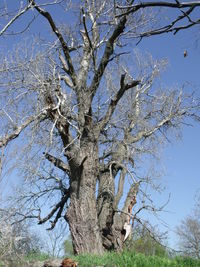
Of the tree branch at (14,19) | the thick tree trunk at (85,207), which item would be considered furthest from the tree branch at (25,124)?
the tree branch at (14,19)

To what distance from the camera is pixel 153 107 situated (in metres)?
14.5

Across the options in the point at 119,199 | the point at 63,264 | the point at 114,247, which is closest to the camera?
the point at 63,264

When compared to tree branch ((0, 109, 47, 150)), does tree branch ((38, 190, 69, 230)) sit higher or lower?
lower

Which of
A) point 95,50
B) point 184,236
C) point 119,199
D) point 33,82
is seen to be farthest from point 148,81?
point 184,236

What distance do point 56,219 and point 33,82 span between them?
4756mm

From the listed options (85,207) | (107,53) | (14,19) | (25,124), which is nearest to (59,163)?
(85,207)

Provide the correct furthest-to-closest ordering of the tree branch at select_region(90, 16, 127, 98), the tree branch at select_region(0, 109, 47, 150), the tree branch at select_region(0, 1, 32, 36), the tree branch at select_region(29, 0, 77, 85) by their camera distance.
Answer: the tree branch at select_region(29, 0, 77, 85), the tree branch at select_region(90, 16, 127, 98), the tree branch at select_region(0, 109, 47, 150), the tree branch at select_region(0, 1, 32, 36)

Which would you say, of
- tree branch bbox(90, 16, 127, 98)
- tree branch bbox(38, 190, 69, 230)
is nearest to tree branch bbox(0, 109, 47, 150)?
tree branch bbox(90, 16, 127, 98)

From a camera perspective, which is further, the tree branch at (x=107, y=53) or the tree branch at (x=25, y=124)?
the tree branch at (x=107, y=53)

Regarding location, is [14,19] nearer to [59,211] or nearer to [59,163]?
[59,163]

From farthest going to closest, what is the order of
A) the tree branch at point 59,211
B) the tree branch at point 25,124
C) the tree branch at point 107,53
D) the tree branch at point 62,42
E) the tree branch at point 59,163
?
the tree branch at point 59,211
the tree branch at point 59,163
the tree branch at point 62,42
the tree branch at point 107,53
the tree branch at point 25,124

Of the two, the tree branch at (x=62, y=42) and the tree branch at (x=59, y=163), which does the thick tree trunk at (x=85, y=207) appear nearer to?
the tree branch at (x=59, y=163)

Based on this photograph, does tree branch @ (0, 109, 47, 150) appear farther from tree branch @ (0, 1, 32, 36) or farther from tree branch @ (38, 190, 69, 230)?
tree branch @ (38, 190, 69, 230)

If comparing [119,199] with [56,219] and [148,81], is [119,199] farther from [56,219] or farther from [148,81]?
[148,81]
